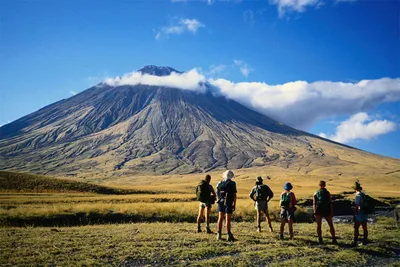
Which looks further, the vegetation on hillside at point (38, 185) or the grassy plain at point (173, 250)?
the vegetation on hillside at point (38, 185)

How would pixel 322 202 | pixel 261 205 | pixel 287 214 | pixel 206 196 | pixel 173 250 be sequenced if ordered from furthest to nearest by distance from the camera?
1. pixel 261 205
2. pixel 206 196
3. pixel 287 214
4. pixel 322 202
5. pixel 173 250

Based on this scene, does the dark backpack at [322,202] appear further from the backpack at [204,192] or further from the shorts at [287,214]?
the backpack at [204,192]

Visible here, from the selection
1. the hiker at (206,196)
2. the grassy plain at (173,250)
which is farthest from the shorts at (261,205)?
the hiker at (206,196)

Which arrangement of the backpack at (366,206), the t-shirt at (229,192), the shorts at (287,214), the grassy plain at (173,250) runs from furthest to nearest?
1. the shorts at (287,214)
2. the backpack at (366,206)
3. the t-shirt at (229,192)
4. the grassy plain at (173,250)

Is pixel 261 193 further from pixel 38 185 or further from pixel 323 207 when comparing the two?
pixel 38 185

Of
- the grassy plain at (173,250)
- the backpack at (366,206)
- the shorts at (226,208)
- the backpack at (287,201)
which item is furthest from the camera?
the backpack at (287,201)

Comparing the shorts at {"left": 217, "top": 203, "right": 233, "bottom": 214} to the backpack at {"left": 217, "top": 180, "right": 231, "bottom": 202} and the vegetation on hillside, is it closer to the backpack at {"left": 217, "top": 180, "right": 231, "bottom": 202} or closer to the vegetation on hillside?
the backpack at {"left": 217, "top": 180, "right": 231, "bottom": 202}

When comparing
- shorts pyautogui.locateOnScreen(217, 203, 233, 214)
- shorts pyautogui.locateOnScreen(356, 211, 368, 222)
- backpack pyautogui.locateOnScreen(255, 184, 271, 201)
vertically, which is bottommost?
shorts pyautogui.locateOnScreen(356, 211, 368, 222)

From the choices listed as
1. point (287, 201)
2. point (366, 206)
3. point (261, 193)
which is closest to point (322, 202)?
point (287, 201)

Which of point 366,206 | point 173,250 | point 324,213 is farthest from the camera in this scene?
point 366,206

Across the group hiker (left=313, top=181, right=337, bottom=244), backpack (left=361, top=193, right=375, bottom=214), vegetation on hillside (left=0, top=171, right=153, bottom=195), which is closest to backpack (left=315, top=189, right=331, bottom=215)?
hiker (left=313, top=181, right=337, bottom=244)

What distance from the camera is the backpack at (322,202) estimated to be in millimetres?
12453

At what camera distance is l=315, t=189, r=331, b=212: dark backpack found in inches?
490

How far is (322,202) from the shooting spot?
12539 millimetres
